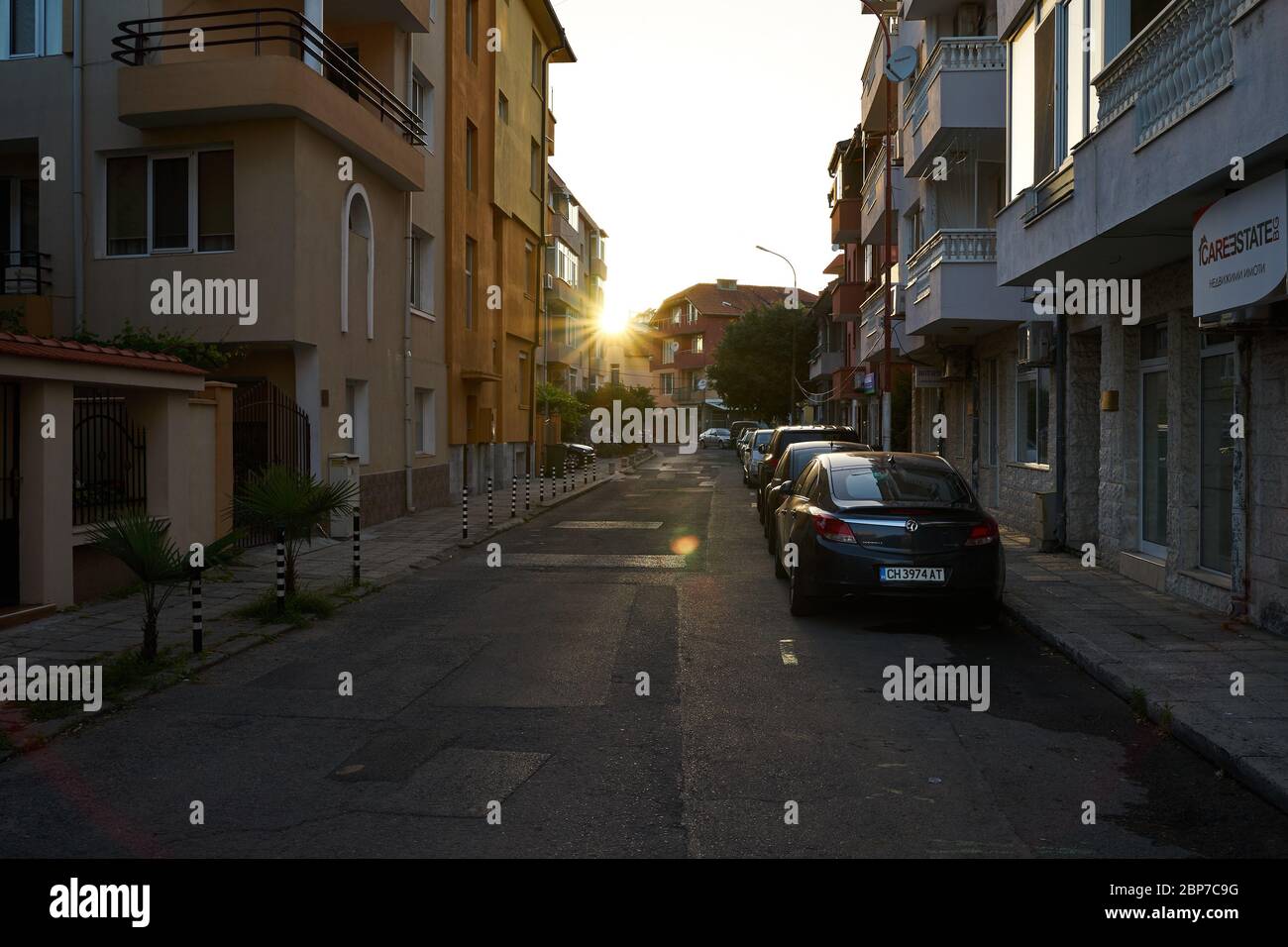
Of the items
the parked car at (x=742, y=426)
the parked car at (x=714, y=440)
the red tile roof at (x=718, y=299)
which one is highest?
the red tile roof at (x=718, y=299)

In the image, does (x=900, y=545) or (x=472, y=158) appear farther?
(x=472, y=158)

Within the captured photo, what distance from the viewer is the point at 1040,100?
14.8 metres

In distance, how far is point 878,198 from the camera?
2997 cm

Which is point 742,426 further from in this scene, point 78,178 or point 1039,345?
point 78,178

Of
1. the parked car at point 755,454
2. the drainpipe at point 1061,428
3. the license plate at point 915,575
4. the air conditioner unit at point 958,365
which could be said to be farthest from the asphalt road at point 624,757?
the parked car at point 755,454

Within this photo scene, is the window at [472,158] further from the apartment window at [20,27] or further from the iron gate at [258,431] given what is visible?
the iron gate at [258,431]

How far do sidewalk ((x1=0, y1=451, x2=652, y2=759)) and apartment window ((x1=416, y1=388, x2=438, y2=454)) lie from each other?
10.6 ft

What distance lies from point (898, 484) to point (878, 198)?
70.0ft

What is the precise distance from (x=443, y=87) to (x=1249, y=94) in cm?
1937

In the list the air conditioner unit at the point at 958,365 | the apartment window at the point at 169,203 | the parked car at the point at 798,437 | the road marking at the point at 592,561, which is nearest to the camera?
the road marking at the point at 592,561

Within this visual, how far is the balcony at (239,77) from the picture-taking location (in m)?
15.5

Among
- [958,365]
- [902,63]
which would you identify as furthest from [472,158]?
[958,365]

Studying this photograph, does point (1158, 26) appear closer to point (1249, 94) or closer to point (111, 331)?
point (1249, 94)

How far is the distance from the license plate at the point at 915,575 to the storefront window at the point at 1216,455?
127 inches
